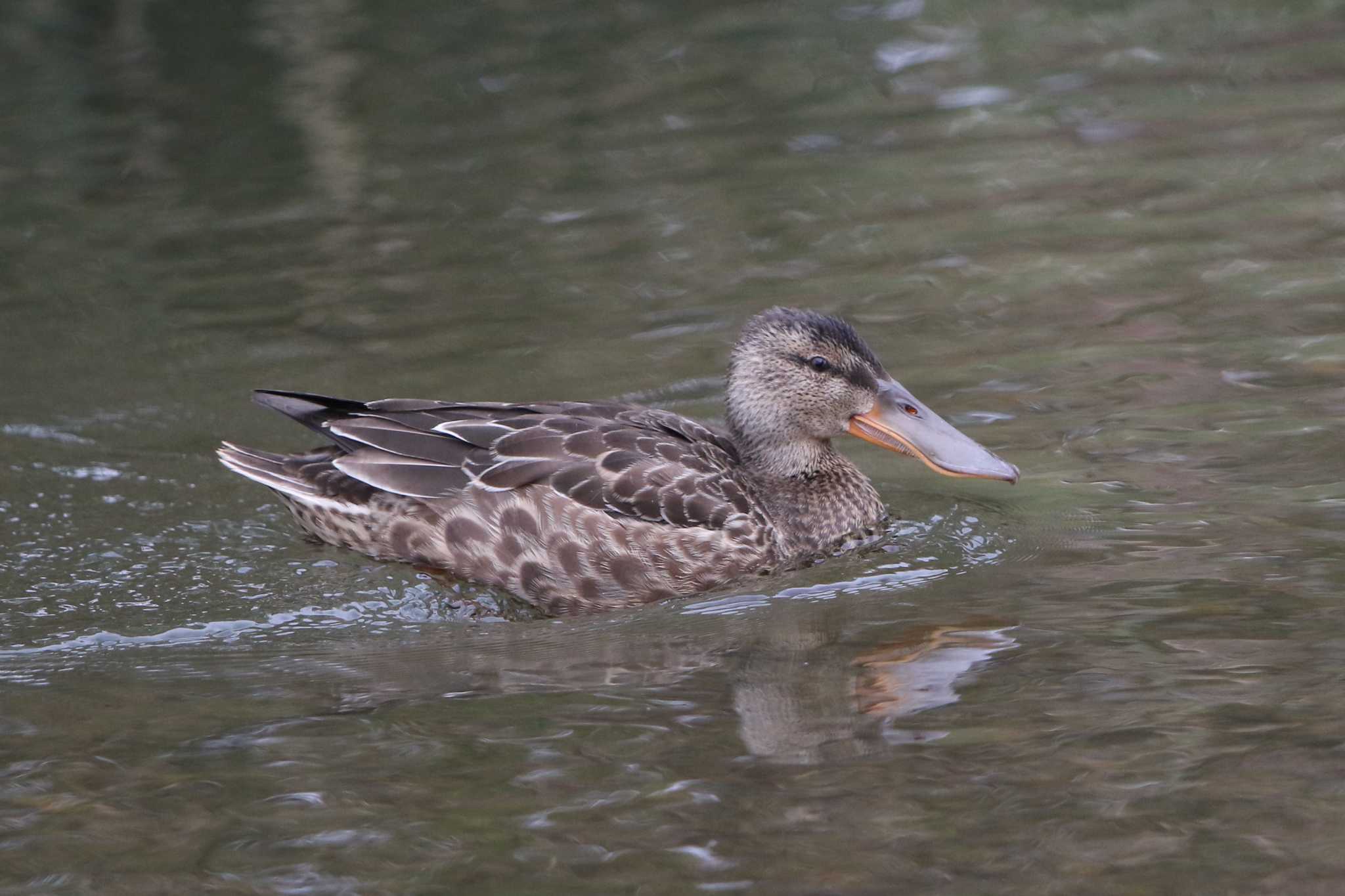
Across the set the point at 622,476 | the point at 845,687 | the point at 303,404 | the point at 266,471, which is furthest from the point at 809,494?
the point at 266,471

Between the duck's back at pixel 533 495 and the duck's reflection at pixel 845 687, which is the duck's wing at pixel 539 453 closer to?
the duck's back at pixel 533 495

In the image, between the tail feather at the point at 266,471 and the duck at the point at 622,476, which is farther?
the tail feather at the point at 266,471

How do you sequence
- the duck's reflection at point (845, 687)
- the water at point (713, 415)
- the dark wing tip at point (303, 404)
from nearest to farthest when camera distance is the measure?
1. the water at point (713, 415)
2. the duck's reflection at point (845, 687)
3. the dark wing tip at point (303, 404)

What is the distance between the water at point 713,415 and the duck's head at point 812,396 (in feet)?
1.61

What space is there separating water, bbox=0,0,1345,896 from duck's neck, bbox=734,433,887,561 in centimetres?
23

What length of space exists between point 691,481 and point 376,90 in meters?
10.9

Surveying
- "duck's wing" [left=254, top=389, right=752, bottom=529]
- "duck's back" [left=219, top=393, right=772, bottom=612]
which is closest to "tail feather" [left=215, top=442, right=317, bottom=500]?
"duck's back" [left=219, top=393, right=772, bottom=612]

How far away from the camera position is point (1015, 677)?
564 centimetres

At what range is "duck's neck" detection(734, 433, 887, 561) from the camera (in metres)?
7.15

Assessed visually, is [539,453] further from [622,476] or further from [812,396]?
[812,396]

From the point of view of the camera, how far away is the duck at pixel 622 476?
268 inches

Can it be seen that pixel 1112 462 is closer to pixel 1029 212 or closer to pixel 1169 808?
pixel 1169 808

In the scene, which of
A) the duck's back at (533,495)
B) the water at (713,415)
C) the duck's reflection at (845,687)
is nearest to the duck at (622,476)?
the duck's back at (533,495)

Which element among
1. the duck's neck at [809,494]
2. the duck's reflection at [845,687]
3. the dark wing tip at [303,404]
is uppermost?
the dark wing tip at [303,404]
